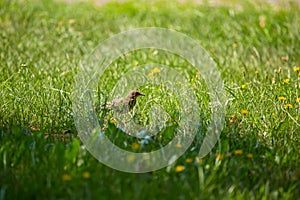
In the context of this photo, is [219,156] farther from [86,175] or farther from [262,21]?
[262,21]

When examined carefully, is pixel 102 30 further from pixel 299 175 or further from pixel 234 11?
pixel 299 175

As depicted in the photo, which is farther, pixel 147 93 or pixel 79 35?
pixel 79 35

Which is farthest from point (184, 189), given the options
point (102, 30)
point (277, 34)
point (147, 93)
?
point (102, 30)

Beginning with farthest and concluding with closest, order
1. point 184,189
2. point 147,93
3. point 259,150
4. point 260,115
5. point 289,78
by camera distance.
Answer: point 289,78 < point 147,93 < point 260,115 < point 259,150 < point 184,189

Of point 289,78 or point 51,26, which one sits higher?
point 51,26

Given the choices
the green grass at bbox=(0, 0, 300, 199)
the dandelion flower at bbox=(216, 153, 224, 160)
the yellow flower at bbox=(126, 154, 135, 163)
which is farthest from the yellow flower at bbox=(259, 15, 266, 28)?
the yellow flower at bbox=(126, 154, 135, 163)

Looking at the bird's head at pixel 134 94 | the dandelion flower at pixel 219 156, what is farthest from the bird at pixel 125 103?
the dandelion flower at pixel 219 156
